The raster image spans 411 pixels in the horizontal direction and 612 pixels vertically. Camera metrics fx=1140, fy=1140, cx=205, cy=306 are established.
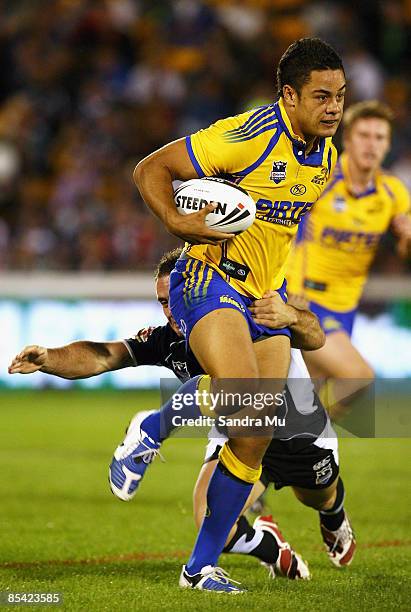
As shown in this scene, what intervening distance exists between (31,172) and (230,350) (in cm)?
1122

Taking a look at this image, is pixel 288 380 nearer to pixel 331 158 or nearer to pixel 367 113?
pixel 331 158

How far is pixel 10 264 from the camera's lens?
45.4ft

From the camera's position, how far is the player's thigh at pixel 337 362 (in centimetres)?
831

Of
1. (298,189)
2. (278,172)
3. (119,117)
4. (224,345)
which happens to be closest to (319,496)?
(224,345)

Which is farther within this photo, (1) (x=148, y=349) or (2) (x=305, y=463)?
(1) (x=148, y=349)

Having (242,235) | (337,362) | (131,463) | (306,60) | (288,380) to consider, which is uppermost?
(306,60)

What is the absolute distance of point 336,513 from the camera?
596cm

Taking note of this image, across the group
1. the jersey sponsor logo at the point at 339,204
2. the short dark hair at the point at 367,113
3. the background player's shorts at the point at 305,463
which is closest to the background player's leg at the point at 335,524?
the background player's shorts at the point at 305,463

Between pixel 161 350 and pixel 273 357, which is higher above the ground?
pixel 273 357

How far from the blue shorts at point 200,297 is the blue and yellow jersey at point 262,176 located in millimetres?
61

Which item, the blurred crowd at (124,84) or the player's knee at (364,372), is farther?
the blurred crowd at (124,84)

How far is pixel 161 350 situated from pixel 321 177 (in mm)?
1222

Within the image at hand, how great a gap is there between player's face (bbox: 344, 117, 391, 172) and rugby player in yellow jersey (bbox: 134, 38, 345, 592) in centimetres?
305

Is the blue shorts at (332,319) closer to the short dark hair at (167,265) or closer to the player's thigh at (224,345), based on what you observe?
the short dark hair at (167,265)
